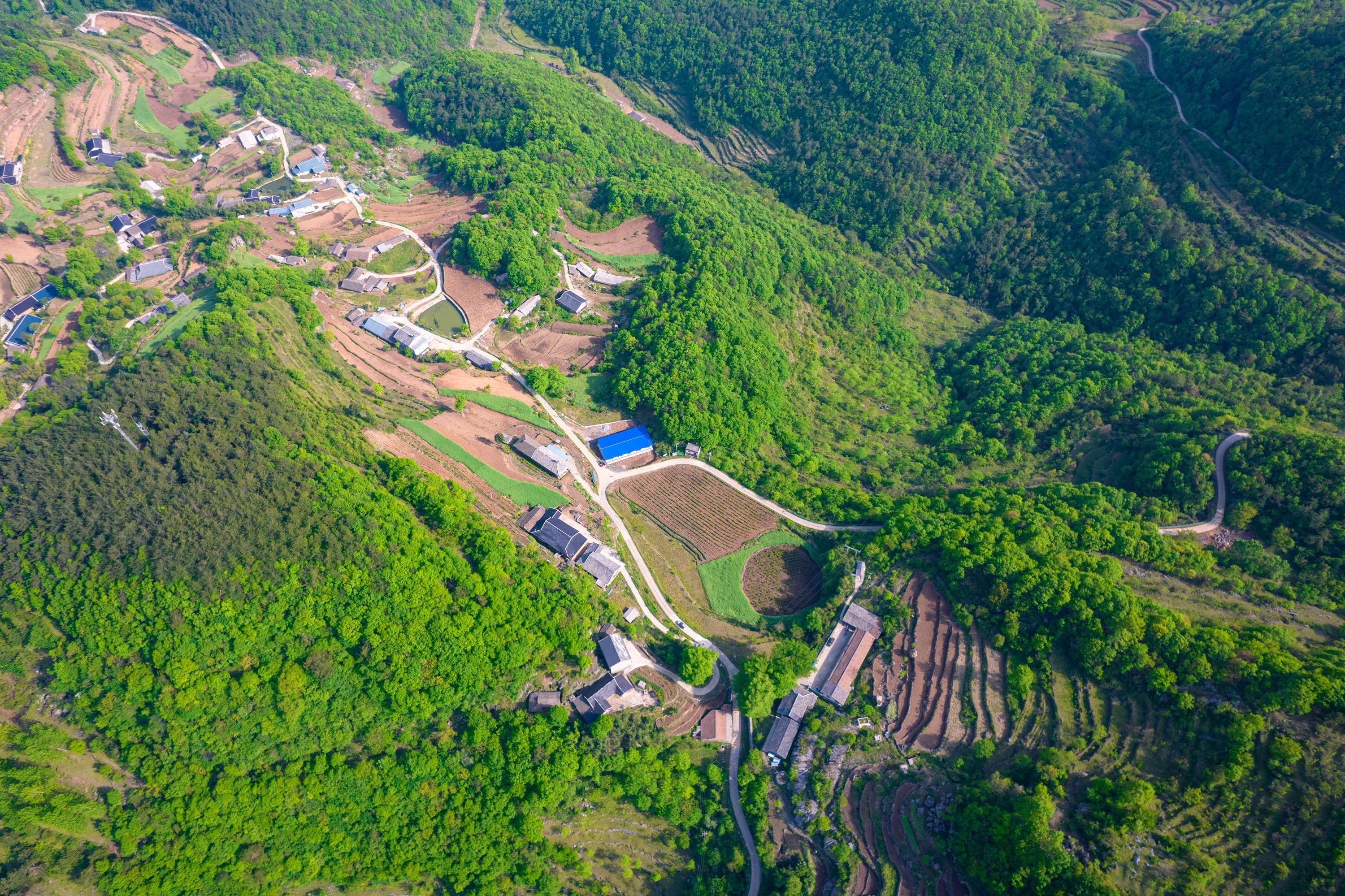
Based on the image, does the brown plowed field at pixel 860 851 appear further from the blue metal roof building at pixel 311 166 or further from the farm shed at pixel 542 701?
the blue metal roof building at pixel 311 166

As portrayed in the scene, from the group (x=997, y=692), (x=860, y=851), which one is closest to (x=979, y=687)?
(x=997, y=692)

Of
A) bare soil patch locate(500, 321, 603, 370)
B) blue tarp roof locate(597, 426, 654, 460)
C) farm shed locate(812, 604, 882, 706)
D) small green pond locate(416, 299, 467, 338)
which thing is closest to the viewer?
farm shed locate(812, 604, 882, 706)

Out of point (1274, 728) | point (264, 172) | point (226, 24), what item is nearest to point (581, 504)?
point (1274, 728)

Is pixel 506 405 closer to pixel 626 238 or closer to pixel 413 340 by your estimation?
pixel 413 340

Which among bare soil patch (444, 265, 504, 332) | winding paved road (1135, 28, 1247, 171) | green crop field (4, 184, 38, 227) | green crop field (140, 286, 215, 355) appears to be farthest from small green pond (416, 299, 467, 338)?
winding paved road (1135, 28, 1247, 171)

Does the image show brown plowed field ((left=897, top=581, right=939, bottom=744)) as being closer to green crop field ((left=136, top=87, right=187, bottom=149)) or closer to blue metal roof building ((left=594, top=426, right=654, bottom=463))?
blue metal roof building ((left=594, top=426, right=654, bottom=463))

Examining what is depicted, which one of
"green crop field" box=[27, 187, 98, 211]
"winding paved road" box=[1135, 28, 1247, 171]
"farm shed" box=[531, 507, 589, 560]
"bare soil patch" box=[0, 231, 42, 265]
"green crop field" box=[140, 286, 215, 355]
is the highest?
"winding paved road" box=[1135, 28, 1247, 171]
